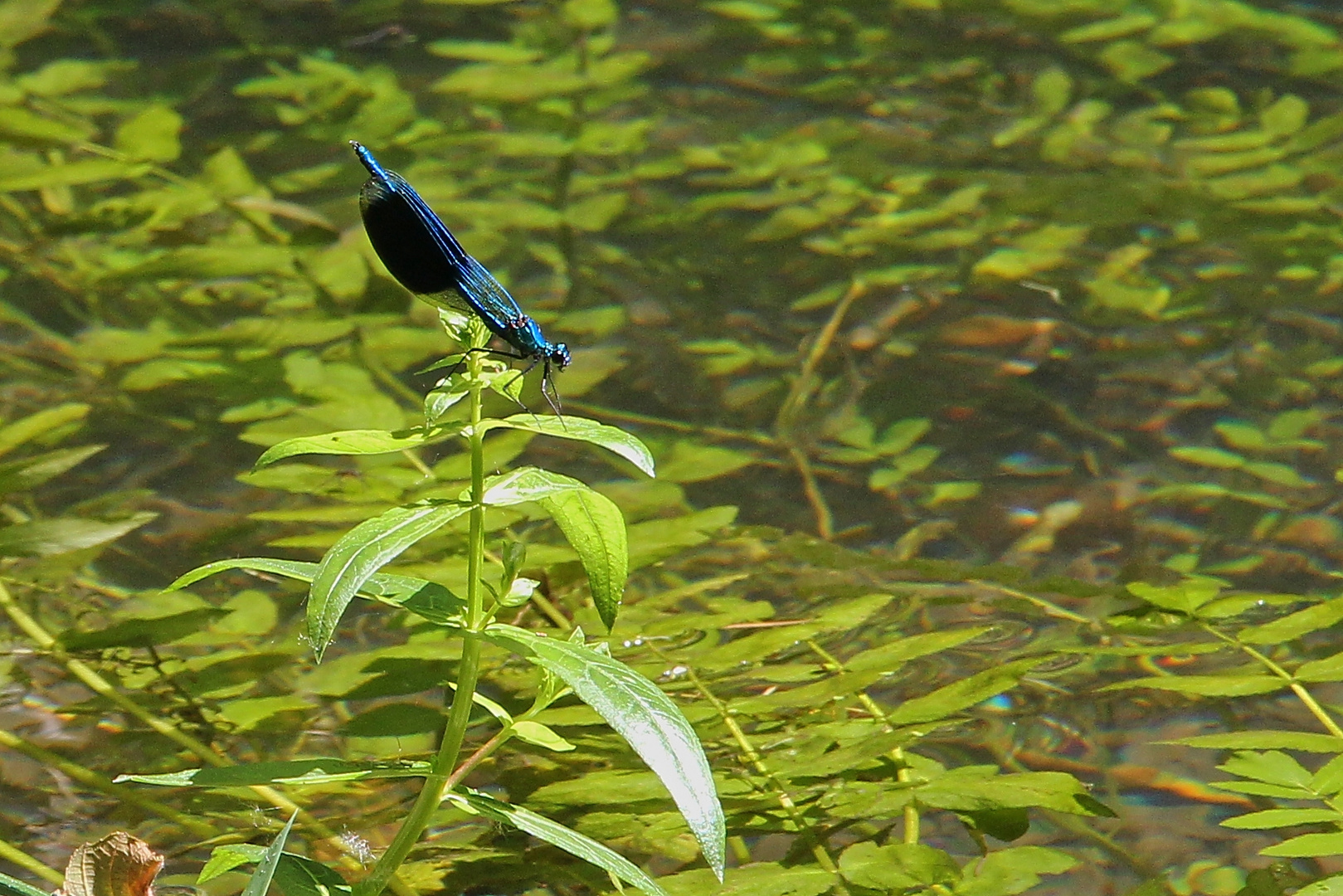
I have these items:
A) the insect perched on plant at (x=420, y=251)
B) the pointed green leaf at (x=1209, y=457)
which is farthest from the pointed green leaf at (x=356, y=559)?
the pointed green leaf at (x=1209, y=457)

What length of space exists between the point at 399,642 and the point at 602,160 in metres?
2.65

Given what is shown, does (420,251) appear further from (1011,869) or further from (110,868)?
(1011,869)

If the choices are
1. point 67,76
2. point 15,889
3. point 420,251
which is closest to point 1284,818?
point 420,251

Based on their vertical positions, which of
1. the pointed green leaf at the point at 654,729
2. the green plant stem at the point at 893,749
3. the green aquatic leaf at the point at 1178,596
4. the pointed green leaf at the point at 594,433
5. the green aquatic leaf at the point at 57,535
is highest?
the pointed green leaf at the point at 594,433

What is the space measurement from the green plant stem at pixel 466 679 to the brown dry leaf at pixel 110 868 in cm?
22

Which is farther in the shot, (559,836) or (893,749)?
(893,749)

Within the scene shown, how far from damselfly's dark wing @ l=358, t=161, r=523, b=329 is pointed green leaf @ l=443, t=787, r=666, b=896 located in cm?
63

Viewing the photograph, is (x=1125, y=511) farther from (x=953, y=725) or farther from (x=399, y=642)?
(x=399, y=642)

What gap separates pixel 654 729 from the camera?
1224mm

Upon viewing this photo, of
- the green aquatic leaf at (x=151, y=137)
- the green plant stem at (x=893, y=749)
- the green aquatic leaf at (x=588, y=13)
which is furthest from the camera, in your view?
the green aquatic leaf at (x=588, y=13)

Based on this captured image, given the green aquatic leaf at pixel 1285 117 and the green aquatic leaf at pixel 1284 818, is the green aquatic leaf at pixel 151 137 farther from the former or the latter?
the green aquatic leaf at pixel 1285 117

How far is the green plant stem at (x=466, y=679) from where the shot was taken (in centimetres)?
137

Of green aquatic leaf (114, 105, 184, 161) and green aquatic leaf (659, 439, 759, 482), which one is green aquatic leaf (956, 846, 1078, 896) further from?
green aquatic leaf (114, 105, 184, 161)

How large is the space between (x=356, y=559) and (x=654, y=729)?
1.02ft
